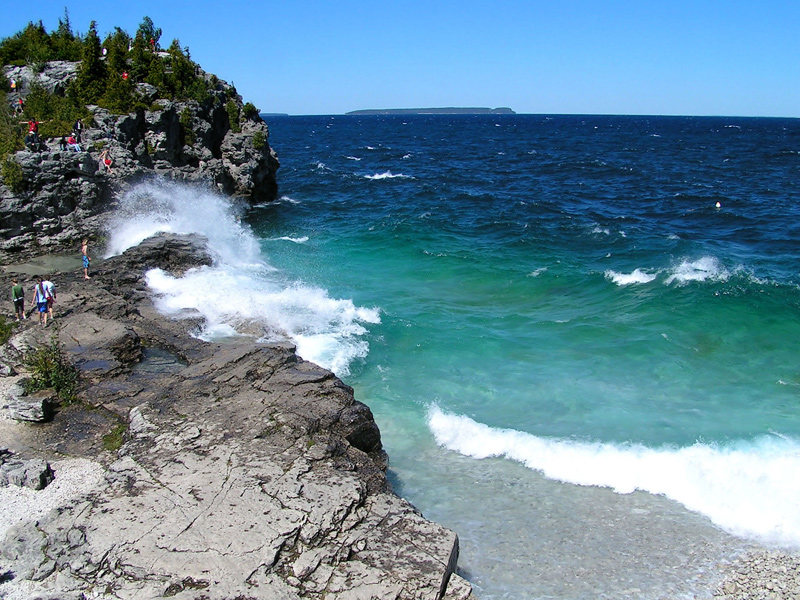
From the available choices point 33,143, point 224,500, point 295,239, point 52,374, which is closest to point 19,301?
point 52,374

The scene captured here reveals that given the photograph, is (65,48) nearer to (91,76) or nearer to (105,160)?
(91,76)

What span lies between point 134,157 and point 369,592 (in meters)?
34.6

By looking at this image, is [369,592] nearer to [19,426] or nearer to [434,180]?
[19,426]

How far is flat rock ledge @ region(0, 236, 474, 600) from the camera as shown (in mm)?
9156

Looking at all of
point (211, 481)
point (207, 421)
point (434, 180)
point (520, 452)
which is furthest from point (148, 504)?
point (434, 180)

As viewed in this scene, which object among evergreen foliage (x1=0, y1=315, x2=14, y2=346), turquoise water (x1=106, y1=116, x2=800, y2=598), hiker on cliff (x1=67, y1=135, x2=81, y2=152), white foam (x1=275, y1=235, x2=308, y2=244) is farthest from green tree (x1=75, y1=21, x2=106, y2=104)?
evergreen foliage (x1=0, y1=315, x2=14, y2=346)

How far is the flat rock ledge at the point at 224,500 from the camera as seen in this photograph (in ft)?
30.0

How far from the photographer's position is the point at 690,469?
1489 cm

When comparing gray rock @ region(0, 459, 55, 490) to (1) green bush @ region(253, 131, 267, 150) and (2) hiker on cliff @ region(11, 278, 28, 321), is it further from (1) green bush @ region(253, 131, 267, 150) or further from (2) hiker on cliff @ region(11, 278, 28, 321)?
(1) green bush @ region(253, 131, 267, 150)

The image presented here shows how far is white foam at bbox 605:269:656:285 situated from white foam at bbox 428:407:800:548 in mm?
13339

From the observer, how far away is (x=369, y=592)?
9023mm

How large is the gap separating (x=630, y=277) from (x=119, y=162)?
28.0 metres

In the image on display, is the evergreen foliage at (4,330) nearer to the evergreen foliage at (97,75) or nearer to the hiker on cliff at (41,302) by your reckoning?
the hiker on cliff at (41,302)

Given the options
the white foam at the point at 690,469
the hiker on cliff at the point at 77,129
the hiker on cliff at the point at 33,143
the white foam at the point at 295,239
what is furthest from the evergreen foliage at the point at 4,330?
the white foam at the point at 295,239
